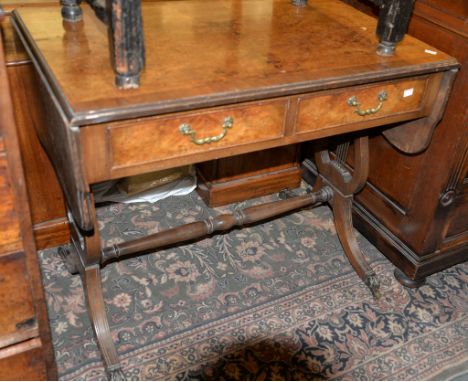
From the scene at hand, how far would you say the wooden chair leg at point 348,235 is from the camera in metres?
2.45

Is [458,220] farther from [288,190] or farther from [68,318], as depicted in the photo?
[68,318]

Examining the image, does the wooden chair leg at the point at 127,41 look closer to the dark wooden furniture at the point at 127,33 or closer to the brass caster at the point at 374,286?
the dark wooden furniture at the point at 127,33

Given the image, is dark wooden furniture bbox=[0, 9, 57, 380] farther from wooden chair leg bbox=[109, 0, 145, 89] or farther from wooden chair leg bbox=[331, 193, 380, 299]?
wooden chair leg bbox=[331, 193, 380, 299]

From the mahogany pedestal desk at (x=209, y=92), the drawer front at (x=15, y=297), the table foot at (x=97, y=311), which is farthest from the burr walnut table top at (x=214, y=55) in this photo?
the table foot at (x=97, y=311)

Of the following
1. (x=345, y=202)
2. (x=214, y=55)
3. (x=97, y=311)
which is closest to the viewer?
(x=214, y=55)

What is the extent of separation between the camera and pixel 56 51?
1644 mm

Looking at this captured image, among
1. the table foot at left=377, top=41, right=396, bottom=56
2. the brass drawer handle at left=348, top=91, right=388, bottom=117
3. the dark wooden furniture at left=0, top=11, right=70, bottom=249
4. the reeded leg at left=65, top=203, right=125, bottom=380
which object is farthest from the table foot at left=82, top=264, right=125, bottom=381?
the table foot at left=377, top=41, right=396, bottom=56

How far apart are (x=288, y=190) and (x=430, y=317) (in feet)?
3.32

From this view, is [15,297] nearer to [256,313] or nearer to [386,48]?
[256,313]

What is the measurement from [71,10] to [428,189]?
1612 millimetres

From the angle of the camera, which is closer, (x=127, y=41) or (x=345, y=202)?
(x=127, y=41)

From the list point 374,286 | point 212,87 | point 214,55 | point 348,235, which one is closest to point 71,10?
point 214,55

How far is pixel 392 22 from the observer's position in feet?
5.85

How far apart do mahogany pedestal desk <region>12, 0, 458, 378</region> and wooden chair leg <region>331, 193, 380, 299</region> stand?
0.25 metres
